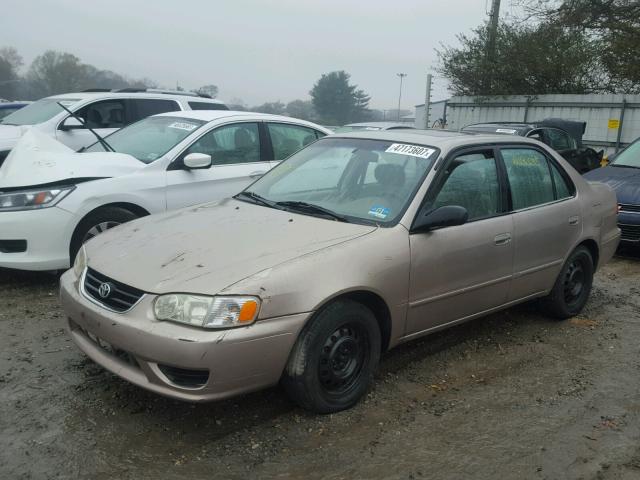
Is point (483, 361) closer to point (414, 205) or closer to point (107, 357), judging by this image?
point (414, 205)

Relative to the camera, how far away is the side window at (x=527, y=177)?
4.48 meters

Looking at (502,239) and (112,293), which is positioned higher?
(502,239)

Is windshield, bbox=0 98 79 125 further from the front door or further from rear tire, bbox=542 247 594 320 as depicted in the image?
rear tire, bbox=542 247 594 320

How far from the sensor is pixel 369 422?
3340 mm

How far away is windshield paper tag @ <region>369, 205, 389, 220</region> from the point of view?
372 cm

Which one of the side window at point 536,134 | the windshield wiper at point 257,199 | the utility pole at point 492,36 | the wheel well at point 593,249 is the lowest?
the wheel well at point 593,249

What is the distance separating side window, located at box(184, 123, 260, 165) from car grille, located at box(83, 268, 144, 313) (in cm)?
282

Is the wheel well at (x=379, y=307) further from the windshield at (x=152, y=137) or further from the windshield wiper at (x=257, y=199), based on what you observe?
the windshield at (x=152, y=137)

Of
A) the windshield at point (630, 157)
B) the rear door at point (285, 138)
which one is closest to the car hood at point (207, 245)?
the rear door at point (285, 138)

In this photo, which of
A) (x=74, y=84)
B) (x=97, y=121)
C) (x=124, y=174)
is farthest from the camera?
(x=74, y=84)

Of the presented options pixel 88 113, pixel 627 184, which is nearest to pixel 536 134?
pixel 627 184

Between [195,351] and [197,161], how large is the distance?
3160mm

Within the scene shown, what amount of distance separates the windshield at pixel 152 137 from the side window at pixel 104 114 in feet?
6.44

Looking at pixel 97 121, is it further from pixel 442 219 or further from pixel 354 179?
pixel 442 219
